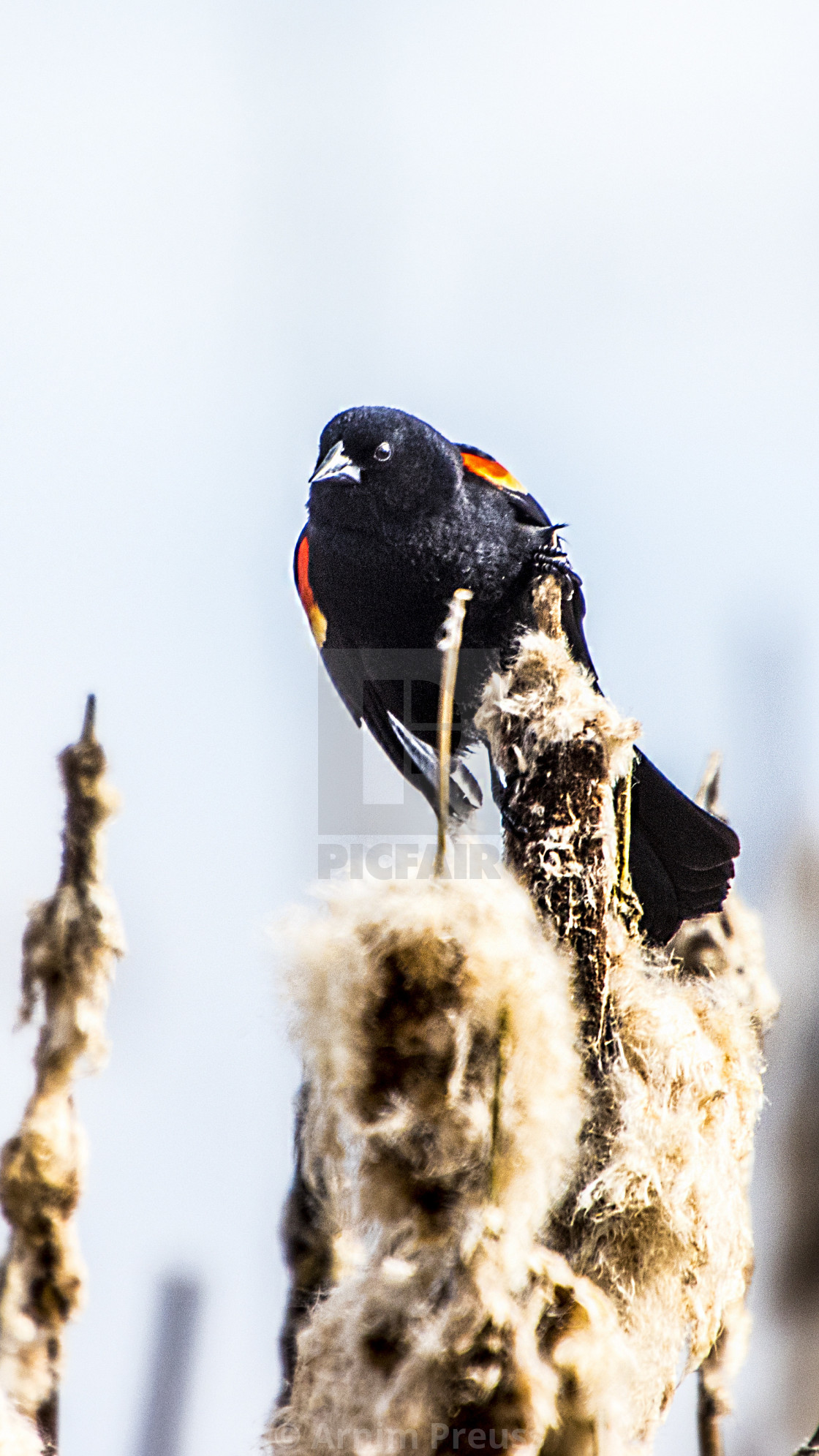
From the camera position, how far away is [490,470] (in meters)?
1.57

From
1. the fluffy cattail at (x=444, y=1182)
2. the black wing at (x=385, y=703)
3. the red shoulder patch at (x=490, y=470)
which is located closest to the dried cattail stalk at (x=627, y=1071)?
the fluffy cattail at (x=444, y=1182)

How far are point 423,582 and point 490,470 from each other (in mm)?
215

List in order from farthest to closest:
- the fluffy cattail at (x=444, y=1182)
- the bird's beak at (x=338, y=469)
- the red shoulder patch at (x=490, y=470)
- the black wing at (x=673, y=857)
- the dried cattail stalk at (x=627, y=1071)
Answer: the red shoulder patch at (x=490, y=470)
the bird's beak at (x=338, y=469)
the black wing at (x=673, y=857)
the dried cattail stalk at (x=627, y=1071)
the fluffy cattail at (x=444, y=1182)

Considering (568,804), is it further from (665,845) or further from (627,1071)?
(665,845)

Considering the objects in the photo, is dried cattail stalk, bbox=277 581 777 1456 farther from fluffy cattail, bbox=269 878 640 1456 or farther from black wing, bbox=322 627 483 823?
black wing, bbox=322 627 483 823

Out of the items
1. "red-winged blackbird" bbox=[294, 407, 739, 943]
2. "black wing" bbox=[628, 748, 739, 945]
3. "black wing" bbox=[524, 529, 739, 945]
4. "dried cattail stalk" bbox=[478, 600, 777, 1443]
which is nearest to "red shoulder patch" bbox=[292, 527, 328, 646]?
"red-winged blackbird" bbox=[294, 407, 739, 943]

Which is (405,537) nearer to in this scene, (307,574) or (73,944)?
(307,574)

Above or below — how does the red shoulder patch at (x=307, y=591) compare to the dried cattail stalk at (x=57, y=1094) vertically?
above

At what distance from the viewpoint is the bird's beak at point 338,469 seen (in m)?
1.40

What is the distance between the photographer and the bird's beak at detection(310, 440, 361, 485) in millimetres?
1398

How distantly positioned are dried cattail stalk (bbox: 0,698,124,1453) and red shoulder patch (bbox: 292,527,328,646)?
0.81m

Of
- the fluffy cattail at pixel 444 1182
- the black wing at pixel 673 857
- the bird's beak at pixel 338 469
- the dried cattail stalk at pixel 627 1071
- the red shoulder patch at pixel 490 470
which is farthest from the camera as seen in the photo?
the red shoulder patch at pixel 490 470

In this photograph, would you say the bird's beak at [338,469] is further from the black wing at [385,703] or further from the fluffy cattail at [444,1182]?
the fluffy cattail at [444,1182]

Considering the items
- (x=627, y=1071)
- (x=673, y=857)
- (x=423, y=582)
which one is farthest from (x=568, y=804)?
(x=423, y=582)
